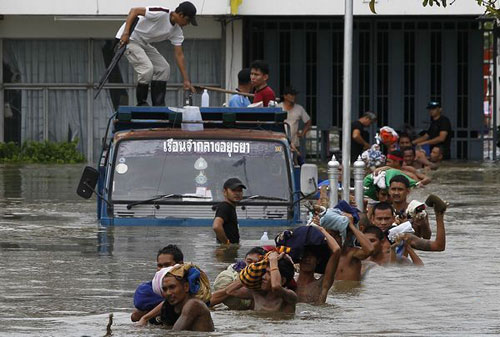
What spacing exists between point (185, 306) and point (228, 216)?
4.88 m

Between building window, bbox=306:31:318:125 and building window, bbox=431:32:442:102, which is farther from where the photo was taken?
building window, bbox=306:31:318:125

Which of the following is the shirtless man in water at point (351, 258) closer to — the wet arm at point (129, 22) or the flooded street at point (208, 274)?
the flooded street at point (208, 274)

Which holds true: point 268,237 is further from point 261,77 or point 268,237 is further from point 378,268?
point 261,77

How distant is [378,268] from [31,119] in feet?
64.0

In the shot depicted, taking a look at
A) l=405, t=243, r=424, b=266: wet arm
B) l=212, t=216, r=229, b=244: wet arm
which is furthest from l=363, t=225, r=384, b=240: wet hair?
l=212, t=216, r=229, b=244: wet arm

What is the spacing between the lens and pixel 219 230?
14539 mm

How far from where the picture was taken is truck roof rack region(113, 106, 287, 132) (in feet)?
54.9

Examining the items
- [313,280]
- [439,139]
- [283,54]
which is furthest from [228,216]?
[283,54]

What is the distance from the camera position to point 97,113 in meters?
31.9

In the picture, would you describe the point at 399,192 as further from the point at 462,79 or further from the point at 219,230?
the point at 462,79

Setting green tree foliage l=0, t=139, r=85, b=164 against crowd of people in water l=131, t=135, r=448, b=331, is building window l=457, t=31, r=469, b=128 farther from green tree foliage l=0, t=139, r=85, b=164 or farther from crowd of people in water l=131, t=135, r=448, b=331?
crowd of people in water l=131, t=135, r=448, b=331

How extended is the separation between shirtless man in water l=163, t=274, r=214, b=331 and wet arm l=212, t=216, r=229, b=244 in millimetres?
4607

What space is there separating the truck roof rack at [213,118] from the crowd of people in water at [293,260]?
5.66 ft

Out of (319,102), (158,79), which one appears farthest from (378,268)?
(319,102)
